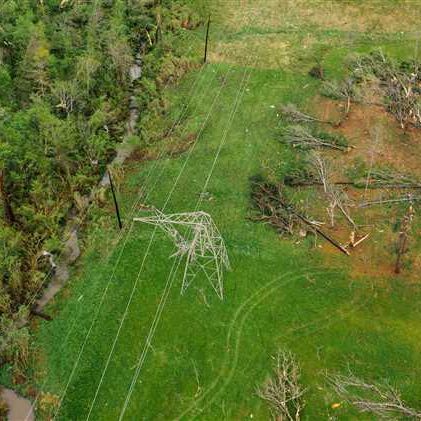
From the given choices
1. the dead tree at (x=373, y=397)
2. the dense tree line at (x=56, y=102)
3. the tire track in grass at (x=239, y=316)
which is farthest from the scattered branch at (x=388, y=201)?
the dense tree line at (x=56, y=102)

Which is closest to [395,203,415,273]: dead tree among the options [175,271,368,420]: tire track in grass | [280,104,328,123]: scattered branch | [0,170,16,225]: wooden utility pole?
[175,271,368,420]: tire track in grass

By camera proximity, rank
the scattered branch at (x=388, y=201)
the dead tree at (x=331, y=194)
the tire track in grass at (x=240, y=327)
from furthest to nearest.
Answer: the scattered branch at (x=388, y=201)
the dead tree at (x=331, y=194)
the tire track in grass at (x=240, y=327)

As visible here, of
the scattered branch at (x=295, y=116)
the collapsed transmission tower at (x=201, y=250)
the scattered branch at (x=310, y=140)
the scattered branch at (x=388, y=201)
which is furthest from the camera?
the scattered branch at (x=295, y=116)

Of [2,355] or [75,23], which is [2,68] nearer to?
[75,23]

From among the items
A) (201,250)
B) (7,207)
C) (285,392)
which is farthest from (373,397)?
(7,207)

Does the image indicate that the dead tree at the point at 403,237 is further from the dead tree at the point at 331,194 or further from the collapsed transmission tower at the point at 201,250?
the collapsed transmission tower at the point at 201,250

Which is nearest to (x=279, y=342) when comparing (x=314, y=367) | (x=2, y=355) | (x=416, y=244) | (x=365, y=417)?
(x=314, y=367)

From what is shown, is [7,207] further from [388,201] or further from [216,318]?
[388,201]
